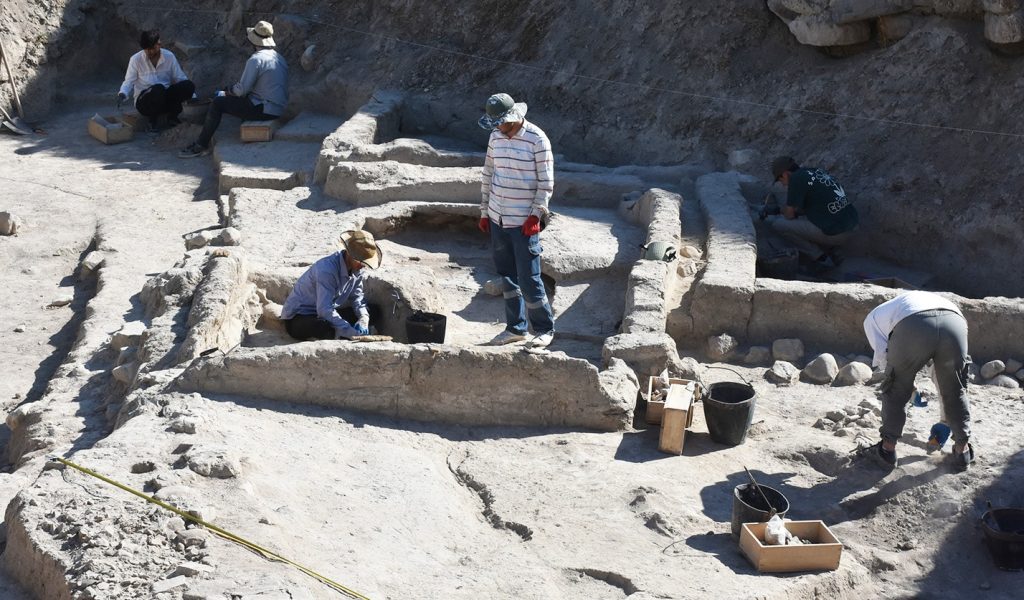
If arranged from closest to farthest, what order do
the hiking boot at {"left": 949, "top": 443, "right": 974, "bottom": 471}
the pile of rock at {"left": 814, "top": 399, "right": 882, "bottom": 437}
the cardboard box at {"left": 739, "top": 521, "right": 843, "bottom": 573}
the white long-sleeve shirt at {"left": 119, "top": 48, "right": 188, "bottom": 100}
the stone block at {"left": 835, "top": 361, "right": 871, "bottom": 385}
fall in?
the cardboard box at {"left": 739, "top": 521, "right": 843, "bottom": 573} → the hiking boot at {"left": 949, "top": 443, "right": 974, "bottom": 471} → the pile of rock at {"left": 814, "top": 399, "right": 882, "bottom": 437} → the stone block at {"left": 835, "top": 361, "right": 871, "bottom": 385} → the white long-sleeve shirt at {"left": 119, "top": 48, "right": 188, "bottom": 100}

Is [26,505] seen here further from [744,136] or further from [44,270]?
[744,136]

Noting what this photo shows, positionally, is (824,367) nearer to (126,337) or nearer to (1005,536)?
(1005,536)

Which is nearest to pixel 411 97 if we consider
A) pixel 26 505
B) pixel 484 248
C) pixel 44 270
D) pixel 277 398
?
pixel 484 248

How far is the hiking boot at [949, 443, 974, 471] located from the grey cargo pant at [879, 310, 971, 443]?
0.24 feet

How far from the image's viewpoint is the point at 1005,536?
19.4ft

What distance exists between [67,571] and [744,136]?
868 centimetres

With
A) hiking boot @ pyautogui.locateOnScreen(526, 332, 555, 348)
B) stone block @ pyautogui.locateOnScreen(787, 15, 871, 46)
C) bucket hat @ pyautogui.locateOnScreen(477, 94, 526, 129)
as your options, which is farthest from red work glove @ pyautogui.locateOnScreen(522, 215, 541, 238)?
stone block @ pyautogui.locateOnScreen(787, 15, 871, 46)

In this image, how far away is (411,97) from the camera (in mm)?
13094

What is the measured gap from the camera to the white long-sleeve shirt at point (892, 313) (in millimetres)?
6340

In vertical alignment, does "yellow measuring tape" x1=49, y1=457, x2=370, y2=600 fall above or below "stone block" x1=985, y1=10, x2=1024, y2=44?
below

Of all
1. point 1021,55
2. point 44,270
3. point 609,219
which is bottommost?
point 44,270

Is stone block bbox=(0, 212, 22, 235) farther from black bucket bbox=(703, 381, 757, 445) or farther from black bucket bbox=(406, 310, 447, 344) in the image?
black bucket bbox=(703, 381, 757, 445)

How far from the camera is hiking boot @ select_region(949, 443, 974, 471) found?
657cm

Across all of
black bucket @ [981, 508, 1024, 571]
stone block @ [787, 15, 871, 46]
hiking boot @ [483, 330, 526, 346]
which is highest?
stone block @ [787, 15, 871, 46]
